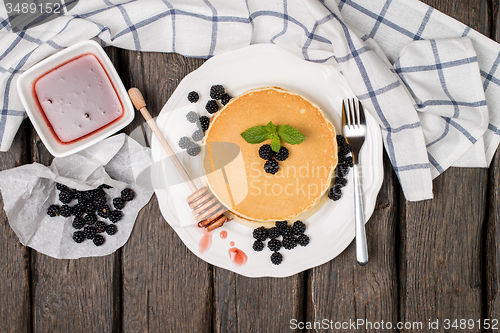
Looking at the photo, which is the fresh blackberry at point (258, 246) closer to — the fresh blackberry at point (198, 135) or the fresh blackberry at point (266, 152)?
the fresh blackberry at point (266, 152)

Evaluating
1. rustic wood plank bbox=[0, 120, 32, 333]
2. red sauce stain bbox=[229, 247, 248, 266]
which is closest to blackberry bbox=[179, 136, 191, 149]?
A: red sauce stain bbox=[229, 247, 248, 266]

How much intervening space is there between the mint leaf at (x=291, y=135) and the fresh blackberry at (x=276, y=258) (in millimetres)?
458

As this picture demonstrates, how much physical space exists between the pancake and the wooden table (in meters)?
0.29

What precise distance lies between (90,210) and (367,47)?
131 cm

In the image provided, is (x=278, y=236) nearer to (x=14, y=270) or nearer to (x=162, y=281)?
(x=162, y=281)

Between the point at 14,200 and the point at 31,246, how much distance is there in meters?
0.21

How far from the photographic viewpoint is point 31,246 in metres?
1.28

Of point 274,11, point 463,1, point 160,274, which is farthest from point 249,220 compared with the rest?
point 463,1

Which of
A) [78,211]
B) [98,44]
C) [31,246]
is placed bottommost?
[31,246]

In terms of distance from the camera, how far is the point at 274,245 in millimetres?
1222

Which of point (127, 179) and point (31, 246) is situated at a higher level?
point (127, 179)

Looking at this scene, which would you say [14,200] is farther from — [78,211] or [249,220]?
[249,220]

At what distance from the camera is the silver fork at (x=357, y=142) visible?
3.94 ft

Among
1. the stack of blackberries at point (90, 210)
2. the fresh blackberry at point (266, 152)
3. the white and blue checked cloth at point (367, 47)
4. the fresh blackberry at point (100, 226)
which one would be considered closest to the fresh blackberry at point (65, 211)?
the stack of blackberries at point (90, 210)
